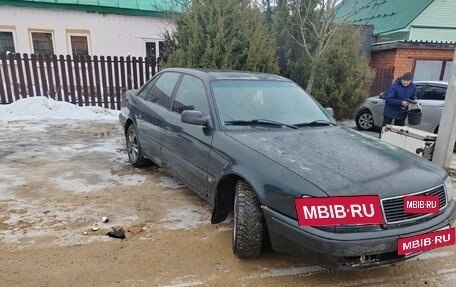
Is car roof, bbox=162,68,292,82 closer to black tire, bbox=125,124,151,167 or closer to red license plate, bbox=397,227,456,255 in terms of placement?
black tire, bbox=125,124,151,167

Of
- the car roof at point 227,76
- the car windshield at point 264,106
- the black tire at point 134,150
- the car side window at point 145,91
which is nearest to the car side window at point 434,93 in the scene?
the car windshield at point 264,106


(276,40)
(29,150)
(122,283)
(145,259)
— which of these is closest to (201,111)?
(145,259)

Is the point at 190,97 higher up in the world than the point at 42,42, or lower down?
lower down

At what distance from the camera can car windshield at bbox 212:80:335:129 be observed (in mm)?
3416

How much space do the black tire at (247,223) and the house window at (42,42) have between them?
12760mm

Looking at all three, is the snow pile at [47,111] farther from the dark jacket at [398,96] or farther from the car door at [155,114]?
the dark jacket at [398,96]

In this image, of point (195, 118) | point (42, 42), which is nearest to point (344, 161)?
point (195, 118)

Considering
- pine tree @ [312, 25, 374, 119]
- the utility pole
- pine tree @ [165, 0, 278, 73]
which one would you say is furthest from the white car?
pine tree @ [165, 0, 278, 73]

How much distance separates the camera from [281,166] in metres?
2.56

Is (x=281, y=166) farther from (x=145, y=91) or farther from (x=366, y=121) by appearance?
(x=366, y=121)

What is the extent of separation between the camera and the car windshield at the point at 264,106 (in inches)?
134

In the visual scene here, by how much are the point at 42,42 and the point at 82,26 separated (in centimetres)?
163

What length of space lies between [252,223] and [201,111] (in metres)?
1.37

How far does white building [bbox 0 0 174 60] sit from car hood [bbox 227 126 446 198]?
9945 mm
